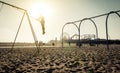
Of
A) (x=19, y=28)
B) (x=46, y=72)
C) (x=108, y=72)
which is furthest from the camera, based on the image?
(x=19, y=28)

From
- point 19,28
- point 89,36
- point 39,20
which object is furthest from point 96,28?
point 89,36

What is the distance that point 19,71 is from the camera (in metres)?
4.02

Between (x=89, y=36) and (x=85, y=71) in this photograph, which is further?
(x=89, y=36)

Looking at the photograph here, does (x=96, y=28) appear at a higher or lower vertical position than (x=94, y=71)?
higher

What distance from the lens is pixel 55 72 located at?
385 centimetres

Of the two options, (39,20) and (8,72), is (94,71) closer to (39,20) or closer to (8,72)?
(8,72)

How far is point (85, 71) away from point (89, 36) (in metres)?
20.8

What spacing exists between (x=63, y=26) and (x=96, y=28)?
3.17 metres

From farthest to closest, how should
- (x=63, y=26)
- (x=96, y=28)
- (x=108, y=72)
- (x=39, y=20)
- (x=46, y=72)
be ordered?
(x=63, y=26) < (x=96, y=28) < (x=39, y=20) < (x=46, y=72) < (x=108, y=72)

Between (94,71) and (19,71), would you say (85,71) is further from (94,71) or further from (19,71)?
(19,71)

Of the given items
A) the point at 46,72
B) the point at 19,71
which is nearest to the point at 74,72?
the point at 46,72

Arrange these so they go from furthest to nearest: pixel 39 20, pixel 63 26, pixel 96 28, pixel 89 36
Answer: pixel 89 36
pixel 63 26
pixel 96 28
pixel 39 20

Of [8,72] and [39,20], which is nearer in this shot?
[8,72]

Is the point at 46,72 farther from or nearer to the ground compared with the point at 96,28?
nearer to the ground
